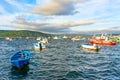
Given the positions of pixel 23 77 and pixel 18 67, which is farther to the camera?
pixel 18 67

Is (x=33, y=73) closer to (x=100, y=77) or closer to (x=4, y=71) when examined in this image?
(x=4, y=71)

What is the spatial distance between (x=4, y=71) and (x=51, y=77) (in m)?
10.4

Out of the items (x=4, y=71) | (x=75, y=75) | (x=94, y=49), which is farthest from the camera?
(x=94, y=49)

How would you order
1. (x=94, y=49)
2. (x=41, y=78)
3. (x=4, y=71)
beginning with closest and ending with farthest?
(x=41, y=78) < (x=4, y=71) < (x=94, y=49)

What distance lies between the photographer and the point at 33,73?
35.7m

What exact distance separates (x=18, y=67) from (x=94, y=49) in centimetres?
4844

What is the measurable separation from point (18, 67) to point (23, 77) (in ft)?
18.9

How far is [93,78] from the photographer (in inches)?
1270

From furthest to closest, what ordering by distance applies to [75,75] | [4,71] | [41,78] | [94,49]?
[94,49], [4,71], [75,75], [41,78]

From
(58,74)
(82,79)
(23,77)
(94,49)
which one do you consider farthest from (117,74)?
(94,49)

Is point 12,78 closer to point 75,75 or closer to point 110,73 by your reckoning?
point 75,75

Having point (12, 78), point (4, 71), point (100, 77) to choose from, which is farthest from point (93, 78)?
point (4, 71)

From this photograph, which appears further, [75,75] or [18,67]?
[18,67]

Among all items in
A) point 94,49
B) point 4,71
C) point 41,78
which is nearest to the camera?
point 41,78
